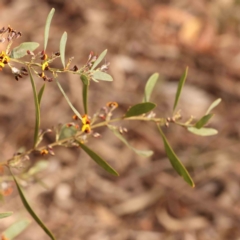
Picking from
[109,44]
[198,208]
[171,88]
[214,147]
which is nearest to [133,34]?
[109,44]

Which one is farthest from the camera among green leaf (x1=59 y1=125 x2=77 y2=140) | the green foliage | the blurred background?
the blurred background

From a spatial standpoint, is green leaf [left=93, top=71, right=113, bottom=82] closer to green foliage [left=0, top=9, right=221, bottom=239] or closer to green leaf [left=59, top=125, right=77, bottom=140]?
green foliage [left=0, top=9, right=221, bottom=239]

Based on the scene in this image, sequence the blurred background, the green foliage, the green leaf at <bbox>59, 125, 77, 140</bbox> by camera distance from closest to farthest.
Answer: the green foliage, the green leaf at <bbox>59, 125, 77, 140</bbox>, the blurred background

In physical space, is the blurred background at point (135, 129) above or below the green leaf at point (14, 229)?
below

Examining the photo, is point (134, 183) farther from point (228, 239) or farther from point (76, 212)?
point (228, 239)

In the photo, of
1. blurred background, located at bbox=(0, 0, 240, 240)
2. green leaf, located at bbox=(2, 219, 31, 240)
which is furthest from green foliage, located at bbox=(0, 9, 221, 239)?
blurred background, located at bbox=(0, 0, 240, 240)

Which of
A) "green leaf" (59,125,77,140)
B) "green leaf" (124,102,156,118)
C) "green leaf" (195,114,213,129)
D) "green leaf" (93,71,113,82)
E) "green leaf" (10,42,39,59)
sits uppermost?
"green leaf" (10,42,39,59)

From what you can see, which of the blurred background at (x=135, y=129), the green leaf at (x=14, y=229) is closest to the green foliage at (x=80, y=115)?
the green leaf at (x=14, y=229)

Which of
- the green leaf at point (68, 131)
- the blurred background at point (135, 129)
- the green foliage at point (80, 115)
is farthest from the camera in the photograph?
the blurred background at point (135, 129)

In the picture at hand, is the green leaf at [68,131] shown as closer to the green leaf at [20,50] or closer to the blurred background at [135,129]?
the green leaf at [20,50]
